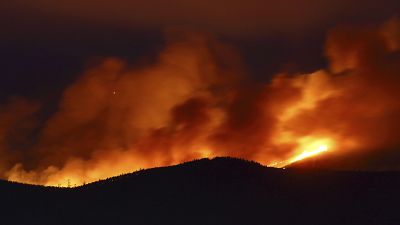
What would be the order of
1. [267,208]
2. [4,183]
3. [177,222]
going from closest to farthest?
[177,222] < [267,208] < [4,183]

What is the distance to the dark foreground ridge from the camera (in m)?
23.4

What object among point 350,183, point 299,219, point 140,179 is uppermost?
point 140,179

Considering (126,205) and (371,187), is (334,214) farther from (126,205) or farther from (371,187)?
(126,205)

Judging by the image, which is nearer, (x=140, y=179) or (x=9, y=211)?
Answer: (x=9, y=211)

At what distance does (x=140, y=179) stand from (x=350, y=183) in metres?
8.59

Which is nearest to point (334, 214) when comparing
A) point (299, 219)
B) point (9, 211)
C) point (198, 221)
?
point (299, 219)

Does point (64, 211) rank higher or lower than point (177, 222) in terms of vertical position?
higher

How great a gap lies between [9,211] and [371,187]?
14041 mm

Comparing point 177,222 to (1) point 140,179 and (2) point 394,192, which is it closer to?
(1) point 140,179

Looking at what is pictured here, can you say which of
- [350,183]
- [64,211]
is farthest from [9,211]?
[350,183]

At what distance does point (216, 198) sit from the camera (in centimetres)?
2530

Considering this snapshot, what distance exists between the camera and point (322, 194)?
84.7 feet

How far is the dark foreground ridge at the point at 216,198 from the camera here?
23.4 meters

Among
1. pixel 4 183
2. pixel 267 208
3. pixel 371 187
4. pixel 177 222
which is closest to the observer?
pixel 177 222
